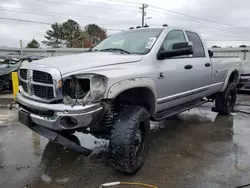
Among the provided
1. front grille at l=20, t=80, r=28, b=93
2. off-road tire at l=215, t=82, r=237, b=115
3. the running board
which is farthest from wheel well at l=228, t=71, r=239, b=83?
front grille at l=20, t=80, r=28, b=93

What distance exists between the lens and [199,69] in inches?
189

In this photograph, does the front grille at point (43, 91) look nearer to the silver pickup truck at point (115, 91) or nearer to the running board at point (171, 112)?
the silver pickup truck at point (115, 91)

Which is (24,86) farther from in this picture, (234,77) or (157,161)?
(234,77)

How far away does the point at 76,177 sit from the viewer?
3287 mm

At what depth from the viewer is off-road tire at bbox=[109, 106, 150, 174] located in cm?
304

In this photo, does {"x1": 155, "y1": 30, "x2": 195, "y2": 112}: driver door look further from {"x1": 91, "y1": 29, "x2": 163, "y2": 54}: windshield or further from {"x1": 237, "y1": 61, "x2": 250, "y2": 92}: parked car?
{"x1": 237, "y1": 61, "x2": 250, "y2": 92}: parked car

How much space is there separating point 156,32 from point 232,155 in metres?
2.32

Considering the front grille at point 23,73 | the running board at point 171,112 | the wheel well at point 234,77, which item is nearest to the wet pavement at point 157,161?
the running board at point 171,112

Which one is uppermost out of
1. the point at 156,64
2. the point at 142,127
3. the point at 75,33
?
the point at 75,33

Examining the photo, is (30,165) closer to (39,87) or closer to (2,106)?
(39,87)

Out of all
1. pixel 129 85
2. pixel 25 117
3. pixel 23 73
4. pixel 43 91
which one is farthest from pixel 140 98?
pixel 23 73

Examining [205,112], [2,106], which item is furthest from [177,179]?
[2,106]

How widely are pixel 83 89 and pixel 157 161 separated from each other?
1691 mm

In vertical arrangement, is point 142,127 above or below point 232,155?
above
